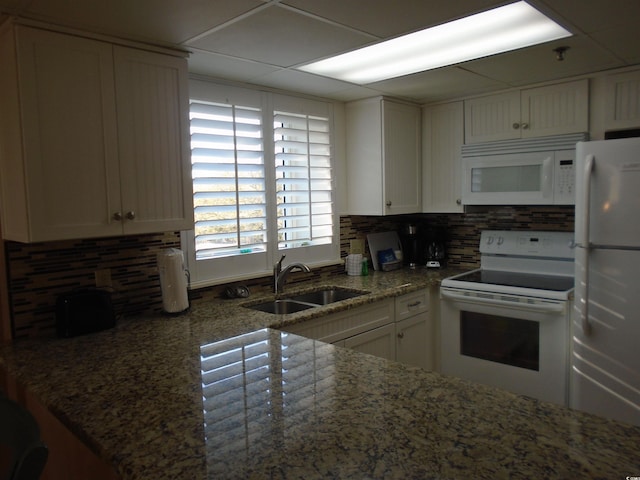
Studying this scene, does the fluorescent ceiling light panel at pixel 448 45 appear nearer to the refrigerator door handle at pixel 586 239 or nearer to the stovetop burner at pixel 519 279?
the refrigerator door handle at pixel 586 239

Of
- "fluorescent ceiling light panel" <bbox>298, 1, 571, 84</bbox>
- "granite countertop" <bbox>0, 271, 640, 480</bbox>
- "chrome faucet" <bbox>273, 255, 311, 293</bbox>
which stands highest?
"fluorescent ceiling light panel" <bbox>298, 1, 571, 84</bbox>

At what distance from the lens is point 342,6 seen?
5.82ft

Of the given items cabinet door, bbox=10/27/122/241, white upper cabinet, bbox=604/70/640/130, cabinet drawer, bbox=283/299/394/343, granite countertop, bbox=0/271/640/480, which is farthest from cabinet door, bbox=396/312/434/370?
cabinet door, bbox=10/27/122/241

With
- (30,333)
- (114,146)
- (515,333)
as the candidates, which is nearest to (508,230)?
(515,333)

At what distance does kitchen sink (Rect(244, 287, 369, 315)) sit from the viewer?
2754 mm

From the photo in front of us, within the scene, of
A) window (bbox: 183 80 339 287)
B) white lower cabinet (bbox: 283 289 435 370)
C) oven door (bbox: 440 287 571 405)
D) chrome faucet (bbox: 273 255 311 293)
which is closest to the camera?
white lower cabinet (bbox: 283 289 435 370)

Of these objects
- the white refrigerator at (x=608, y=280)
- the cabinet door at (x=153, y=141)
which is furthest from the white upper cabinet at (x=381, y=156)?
the cabinet door at (x=153, y=141)

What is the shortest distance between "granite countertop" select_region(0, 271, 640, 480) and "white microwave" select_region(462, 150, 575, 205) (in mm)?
1946

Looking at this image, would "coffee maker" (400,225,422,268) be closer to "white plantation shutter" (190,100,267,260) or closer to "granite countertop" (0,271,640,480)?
"white plantation shutter" (190,100,267,260)

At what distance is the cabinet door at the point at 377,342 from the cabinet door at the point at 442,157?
1144 millimetres

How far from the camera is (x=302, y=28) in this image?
199cm

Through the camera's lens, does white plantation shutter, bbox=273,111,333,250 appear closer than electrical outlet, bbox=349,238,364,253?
Yes

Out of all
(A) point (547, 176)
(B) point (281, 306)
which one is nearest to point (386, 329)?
(B) point (281, 306)

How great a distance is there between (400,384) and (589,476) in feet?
1.85
